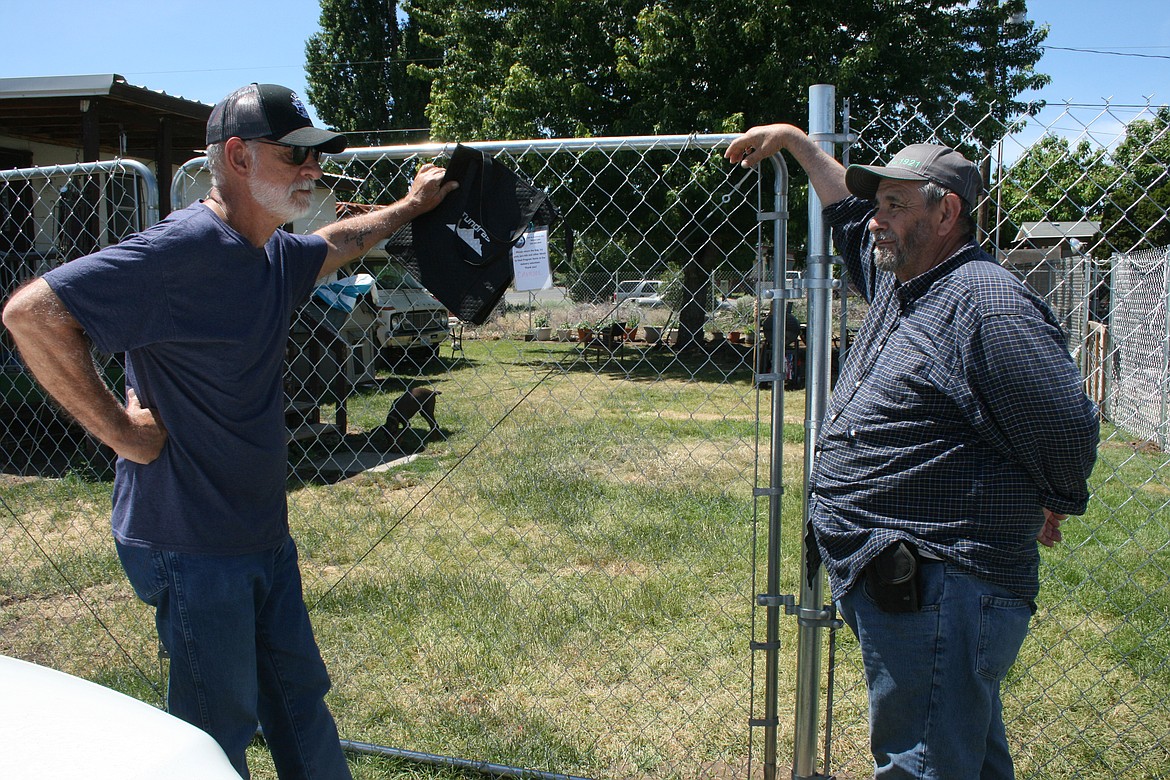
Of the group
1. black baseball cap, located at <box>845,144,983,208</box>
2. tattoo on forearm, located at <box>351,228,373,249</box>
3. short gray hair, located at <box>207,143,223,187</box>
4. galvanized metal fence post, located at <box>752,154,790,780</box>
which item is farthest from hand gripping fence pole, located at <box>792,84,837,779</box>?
short gray hair, located at <box>207,143,223,187</box>

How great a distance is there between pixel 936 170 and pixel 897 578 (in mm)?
939

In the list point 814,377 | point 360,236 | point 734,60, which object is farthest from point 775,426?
point 734,60

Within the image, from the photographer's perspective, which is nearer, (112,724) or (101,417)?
(112,724)

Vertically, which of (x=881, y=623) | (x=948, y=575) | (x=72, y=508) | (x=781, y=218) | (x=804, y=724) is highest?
(x=781, y=218)

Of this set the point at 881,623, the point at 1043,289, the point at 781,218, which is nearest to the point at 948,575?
the point at 881,623

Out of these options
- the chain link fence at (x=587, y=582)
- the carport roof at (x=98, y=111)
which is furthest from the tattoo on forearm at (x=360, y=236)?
the carport roof at (x=98, y=111)

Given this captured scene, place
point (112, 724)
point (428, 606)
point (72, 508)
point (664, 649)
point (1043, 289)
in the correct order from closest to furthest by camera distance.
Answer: point (112, 724) → point (664, 649) → point (428, 606) → point (72, 508) → point (1043, 289)

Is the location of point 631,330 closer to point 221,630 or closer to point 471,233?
point 471,233

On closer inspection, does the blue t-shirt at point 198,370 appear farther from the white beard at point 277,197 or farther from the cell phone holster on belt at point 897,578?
the cell phone holster on belt at point 897,578

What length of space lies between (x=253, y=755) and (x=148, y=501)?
4.87ft

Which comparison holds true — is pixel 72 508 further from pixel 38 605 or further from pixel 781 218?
pixel 781 218

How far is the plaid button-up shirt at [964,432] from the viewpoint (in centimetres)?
182

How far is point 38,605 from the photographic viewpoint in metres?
4.54

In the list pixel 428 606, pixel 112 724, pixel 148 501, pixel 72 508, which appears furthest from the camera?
pixel 72 508
